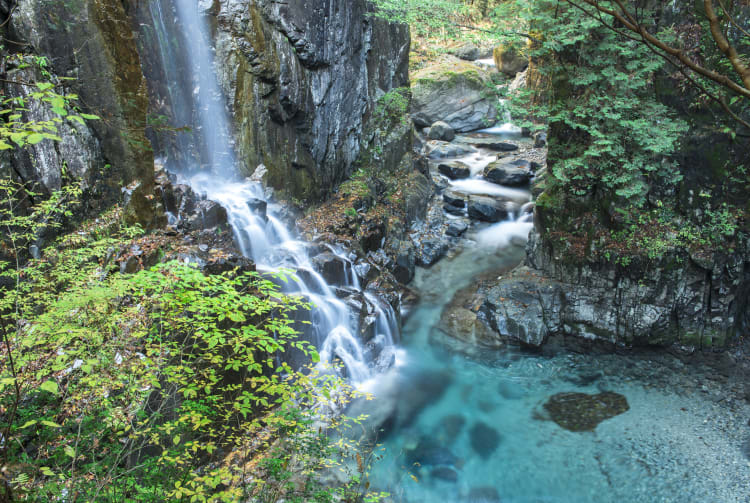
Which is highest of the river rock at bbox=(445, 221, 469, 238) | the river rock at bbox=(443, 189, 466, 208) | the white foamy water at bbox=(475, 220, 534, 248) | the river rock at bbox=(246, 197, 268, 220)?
the river rock at bbox=(246, 197, 268, 220)

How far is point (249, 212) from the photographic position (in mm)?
9961

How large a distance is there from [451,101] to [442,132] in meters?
2.52

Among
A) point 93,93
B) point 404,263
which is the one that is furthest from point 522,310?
point 93,93

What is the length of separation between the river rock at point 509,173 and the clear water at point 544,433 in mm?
9129

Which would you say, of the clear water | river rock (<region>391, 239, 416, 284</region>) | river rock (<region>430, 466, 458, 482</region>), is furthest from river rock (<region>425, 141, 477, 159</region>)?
river rock (<region>430, 466, 458, 482</region>)

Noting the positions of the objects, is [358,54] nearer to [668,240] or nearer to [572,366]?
[668,240]

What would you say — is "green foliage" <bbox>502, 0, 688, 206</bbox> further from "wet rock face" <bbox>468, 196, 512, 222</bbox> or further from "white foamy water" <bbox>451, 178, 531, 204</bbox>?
"white foamy water" <bbox>451, 178, 531, 204</bbox>

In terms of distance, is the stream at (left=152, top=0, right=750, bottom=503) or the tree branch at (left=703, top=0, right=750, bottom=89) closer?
the tree branch at (left=703, top=0, right=750, bottom=89)

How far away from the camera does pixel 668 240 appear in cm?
873

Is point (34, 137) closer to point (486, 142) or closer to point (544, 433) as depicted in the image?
point (544, 433)

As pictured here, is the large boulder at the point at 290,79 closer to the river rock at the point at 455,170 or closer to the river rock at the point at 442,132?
the river rock at the point at 455,170

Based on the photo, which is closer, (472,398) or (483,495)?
(483,495)

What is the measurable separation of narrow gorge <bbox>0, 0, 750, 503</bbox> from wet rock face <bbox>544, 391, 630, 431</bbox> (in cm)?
5

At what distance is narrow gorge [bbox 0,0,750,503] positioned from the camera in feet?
14.3
